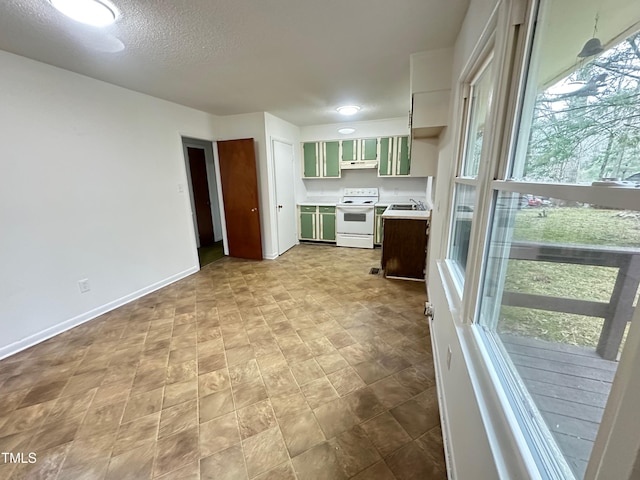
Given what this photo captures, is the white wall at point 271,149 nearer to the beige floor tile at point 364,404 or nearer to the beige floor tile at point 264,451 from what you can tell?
the beige floor tile at point 364,404

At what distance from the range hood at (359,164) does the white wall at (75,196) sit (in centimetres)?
289

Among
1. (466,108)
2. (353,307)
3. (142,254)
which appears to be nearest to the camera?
(466,108)

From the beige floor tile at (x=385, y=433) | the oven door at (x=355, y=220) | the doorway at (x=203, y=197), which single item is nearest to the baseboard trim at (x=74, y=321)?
the doorway at (x=203, y=197)

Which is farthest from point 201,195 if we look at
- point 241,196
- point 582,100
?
point 582,100

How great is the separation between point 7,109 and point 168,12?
5.48 feet

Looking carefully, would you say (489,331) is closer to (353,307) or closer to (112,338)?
(353,307)

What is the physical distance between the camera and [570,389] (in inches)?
23.8

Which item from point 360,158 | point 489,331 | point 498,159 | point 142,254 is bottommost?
point 142,254

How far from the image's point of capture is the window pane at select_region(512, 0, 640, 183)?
1.52 ft

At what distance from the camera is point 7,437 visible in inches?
57.5

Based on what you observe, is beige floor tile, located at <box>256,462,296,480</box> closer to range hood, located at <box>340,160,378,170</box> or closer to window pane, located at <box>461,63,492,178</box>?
window pane, located at <box>461,63,492,178</box>

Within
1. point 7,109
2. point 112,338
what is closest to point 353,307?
point 112,338

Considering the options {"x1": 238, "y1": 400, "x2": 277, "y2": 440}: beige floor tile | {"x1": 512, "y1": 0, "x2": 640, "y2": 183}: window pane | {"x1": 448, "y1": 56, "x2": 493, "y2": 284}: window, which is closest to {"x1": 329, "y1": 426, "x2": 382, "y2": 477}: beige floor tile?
{"x1": 238, "y1": 400, "x2": 277, "y2": 440}: beige floor tile

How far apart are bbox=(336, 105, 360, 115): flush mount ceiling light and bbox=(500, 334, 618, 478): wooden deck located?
148 inches
